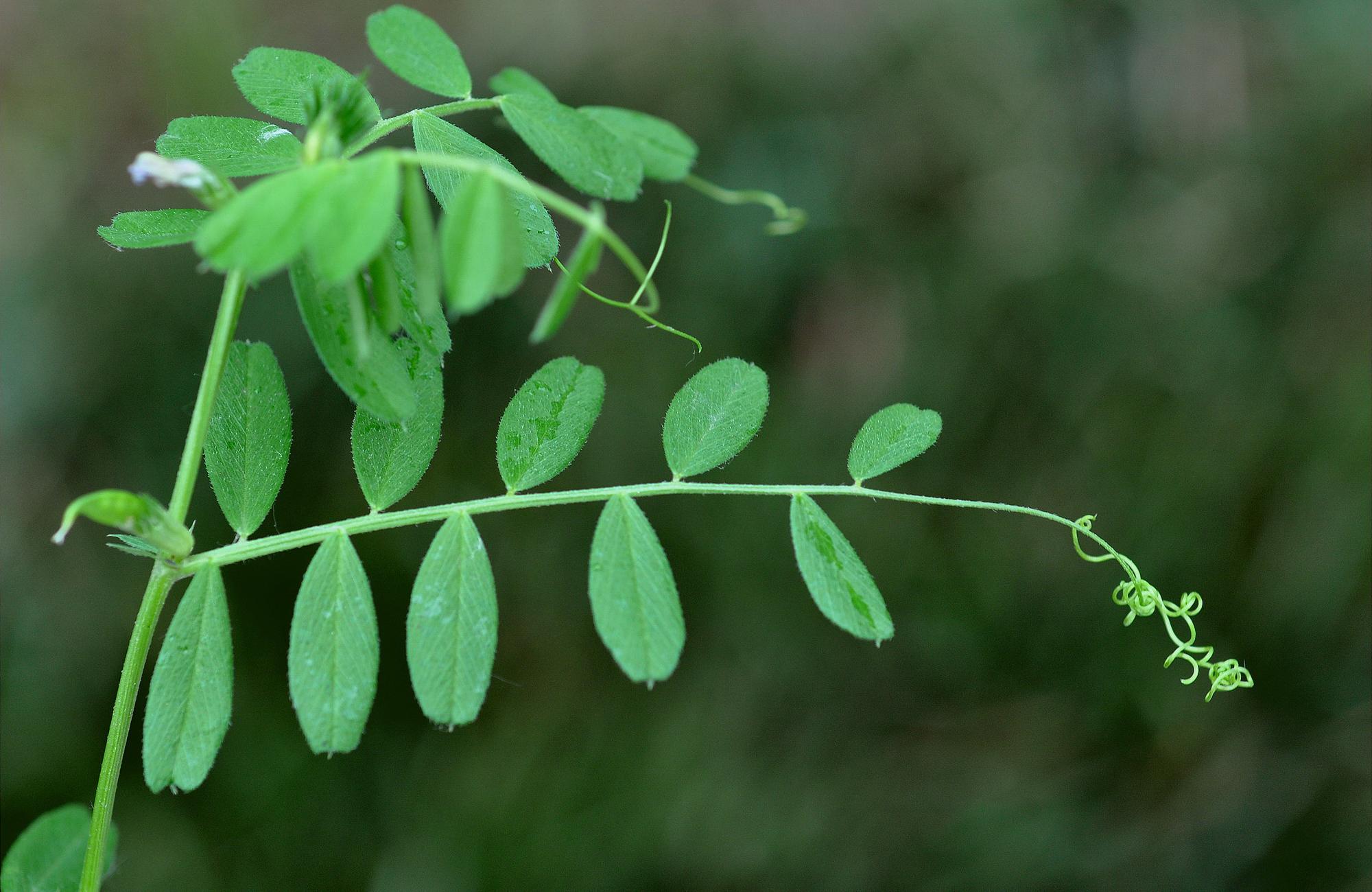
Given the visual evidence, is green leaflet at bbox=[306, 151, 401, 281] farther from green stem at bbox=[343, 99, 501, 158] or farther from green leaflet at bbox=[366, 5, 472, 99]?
green leaflet at bbox=[366, 5, 472, 99]

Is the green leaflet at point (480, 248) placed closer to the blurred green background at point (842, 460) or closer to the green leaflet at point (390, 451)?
the green leaflet at point (390, 451)

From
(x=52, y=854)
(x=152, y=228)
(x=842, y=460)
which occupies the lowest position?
(x=842, y=460)

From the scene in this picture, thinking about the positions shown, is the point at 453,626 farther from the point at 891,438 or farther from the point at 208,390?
the point at 891,438

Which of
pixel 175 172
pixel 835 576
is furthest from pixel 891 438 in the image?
pixel 175 172

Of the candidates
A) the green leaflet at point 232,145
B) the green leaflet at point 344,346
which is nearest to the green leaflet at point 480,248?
the green leaflet at point 344,346

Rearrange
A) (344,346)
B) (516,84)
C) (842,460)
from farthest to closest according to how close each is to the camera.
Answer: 1. (842,460)
2. (516,84)
3. (344,346)

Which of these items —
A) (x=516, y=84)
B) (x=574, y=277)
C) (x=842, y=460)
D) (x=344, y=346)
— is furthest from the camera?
(x=842, y=460)

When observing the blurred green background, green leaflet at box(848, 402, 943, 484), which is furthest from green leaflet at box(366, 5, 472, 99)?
the blurred green background
